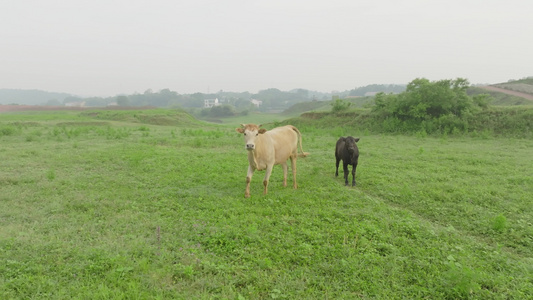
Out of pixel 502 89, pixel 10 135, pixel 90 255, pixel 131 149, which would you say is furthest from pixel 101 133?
pixel 502 89

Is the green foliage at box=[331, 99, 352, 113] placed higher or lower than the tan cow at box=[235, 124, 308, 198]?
higher

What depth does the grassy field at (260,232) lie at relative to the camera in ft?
13.2

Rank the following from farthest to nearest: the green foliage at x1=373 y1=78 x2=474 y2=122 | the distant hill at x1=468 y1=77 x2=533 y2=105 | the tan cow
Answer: the distant hill at x1=468 y1=77 x2=533 y2=105, the green foliage at x1=373 y1=78 x2=474 y2=122, the tan cow

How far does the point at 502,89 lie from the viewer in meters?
34.2

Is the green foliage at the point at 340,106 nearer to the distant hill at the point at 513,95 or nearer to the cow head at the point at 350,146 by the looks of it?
the distant hill at the point at 513,95

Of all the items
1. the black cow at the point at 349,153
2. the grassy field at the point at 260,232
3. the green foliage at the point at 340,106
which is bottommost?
the grassy field at the point at 260,232

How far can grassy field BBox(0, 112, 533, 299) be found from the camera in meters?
4.03

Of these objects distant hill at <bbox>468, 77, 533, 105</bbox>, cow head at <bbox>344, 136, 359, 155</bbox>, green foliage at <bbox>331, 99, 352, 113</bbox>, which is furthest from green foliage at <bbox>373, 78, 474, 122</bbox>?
cow head at <bbox>344, 136, 359, 155</bbox>

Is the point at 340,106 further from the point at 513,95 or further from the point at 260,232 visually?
the point at 260,232

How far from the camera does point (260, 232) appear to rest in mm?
5492

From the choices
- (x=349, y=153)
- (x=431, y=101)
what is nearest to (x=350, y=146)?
(x=349, y=153)

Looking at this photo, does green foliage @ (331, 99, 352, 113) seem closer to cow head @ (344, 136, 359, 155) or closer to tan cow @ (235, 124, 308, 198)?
cow head @ (344, 136, 359, 155)

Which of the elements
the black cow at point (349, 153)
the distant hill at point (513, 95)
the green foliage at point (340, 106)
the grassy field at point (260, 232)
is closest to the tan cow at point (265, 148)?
the grassy field at point (260, 232)

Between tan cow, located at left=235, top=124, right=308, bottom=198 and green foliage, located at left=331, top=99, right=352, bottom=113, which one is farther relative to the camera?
green foliage, located at left=331, top=99, right=352, bottom=113
